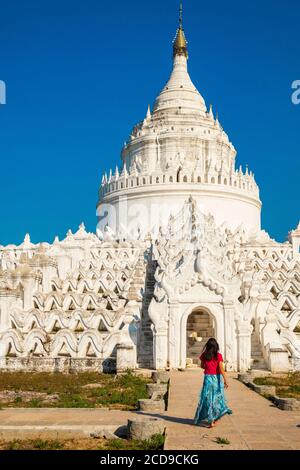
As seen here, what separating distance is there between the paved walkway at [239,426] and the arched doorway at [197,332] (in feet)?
22.9

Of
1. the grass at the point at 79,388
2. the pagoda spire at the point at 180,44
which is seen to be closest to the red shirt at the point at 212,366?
the grass at the point at 79,388

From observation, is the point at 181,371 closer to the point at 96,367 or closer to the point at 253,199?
the point at 96,367

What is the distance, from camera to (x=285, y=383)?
45.2ft

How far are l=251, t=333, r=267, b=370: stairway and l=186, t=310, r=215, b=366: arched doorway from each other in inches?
51.7

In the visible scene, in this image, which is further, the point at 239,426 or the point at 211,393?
the point at 211,393

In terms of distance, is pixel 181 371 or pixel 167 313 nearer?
pixel 181 371

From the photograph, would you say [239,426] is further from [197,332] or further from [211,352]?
[197,332]

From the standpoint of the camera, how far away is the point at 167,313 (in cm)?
1652

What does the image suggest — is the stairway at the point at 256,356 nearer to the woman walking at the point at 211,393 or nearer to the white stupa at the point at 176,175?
the woman walking at the point at 211,393

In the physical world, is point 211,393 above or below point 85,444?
above

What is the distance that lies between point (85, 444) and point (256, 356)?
10869mm

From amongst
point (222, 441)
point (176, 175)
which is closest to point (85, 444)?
point (222, 441)
